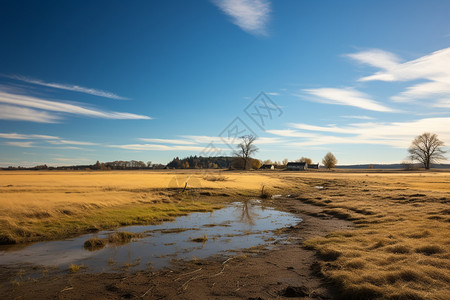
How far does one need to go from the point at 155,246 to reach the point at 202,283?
6109mm

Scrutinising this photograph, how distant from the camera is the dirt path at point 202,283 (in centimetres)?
928

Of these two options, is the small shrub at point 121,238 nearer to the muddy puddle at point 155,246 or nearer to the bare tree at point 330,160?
the muddy puddle at point 155,246

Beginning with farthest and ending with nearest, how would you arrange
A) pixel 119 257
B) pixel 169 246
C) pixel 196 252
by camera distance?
pixel 169 246 < pixel 196 252 < pixel 119 257

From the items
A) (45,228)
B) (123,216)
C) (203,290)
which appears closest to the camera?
(203,290)

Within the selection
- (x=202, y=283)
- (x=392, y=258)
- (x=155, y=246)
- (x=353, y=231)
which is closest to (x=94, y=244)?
(x=155, y=246)

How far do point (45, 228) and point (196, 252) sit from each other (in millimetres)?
11895

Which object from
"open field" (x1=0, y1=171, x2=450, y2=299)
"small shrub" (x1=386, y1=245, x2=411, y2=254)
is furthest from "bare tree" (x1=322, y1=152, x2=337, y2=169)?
"small shrub" (x1=386, y1=245, x2=411, y2=254)

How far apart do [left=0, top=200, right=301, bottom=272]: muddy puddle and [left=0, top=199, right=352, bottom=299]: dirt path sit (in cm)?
111

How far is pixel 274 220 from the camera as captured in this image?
79.6 ft

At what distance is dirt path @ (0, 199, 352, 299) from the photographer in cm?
928

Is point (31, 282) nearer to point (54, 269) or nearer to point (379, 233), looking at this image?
point (54, 269)

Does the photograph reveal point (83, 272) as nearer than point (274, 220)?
Yes

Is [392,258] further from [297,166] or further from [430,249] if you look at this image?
[297,166]

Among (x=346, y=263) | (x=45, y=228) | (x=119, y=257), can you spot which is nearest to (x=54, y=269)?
(x=119, y=257)
